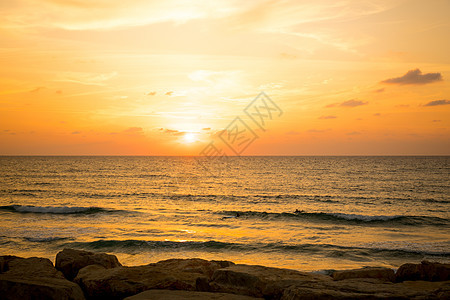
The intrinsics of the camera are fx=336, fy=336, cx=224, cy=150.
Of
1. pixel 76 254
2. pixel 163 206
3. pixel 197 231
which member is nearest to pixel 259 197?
pixel 163 206

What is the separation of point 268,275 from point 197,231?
1620 cm

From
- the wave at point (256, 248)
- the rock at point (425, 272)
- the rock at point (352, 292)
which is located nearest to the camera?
the rock at point (352, 292)

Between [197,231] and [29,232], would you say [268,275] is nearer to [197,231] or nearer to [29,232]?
[197,231]

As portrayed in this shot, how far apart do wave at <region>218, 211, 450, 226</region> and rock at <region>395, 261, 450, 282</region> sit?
19.8 metres

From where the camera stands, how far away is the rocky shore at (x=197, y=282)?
6406mm

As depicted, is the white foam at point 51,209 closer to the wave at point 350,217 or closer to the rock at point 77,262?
the wave at point 350,217

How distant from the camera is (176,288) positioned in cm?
822

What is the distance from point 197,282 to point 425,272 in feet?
22.7

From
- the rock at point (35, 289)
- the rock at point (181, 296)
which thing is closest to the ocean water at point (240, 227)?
the rock at point (35, 289)

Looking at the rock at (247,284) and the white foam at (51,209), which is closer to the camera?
the rock at (247,284)

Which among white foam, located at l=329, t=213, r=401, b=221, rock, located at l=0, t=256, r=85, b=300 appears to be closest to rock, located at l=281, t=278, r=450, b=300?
rock, located at l=0, t=256, r=85, b=300

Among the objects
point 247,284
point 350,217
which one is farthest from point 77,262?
point 350,217

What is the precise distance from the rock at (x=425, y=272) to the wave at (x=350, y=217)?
1979 cm

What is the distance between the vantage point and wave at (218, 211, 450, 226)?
28812 millimetres
